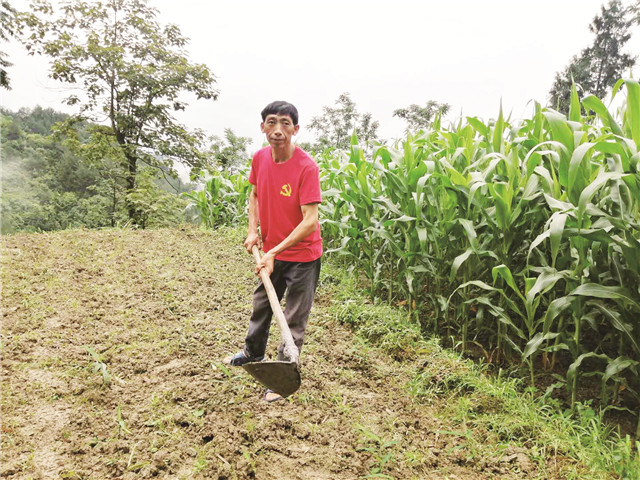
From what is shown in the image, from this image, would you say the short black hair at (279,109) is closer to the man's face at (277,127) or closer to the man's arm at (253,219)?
the man's face at (277,127)

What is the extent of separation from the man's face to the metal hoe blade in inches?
45.2

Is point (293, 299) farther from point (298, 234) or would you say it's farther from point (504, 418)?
point (504, 418)

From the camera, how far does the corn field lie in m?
1.91

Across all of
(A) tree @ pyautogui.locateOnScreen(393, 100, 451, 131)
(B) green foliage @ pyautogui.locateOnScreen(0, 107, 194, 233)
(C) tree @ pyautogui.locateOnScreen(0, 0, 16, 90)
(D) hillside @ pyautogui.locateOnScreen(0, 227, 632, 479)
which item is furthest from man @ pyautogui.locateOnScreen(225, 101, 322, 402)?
(A) tree @ pyautogui.locateOnScreen(393, 100, 451, 131)

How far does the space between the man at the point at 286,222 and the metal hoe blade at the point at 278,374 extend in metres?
0.41

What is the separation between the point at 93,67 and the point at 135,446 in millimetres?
11694

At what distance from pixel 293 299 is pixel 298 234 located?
424 millimetres

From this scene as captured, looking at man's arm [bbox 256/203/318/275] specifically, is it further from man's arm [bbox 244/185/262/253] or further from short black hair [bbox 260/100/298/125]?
short black hair [bbox 260/100/298/125]

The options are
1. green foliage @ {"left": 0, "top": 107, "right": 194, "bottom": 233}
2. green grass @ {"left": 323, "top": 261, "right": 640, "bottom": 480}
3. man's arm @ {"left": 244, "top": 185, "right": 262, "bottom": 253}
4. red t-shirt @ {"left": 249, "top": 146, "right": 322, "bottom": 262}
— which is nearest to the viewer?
green grass @ {"left": 323, "top": 261, "right": 640, "bottom": 480}

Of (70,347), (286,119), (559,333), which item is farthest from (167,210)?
(559,333)

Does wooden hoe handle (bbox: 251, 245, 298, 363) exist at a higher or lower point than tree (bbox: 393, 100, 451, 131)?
lower

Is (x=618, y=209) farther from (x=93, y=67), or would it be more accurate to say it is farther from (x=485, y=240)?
(x=93, y=67)

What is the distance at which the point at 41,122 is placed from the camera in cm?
3064

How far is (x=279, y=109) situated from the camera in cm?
195
